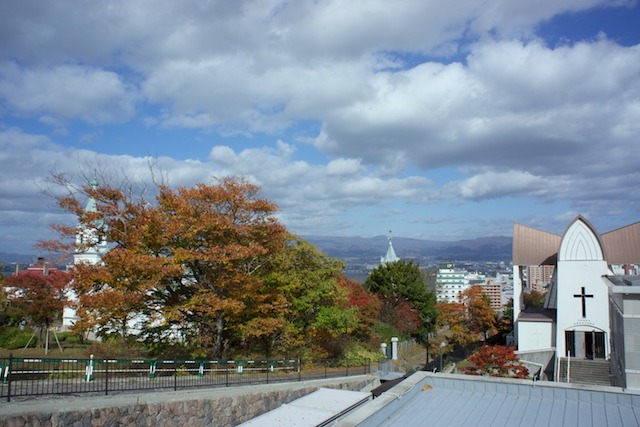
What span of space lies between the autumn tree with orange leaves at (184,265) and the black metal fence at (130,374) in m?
1.51

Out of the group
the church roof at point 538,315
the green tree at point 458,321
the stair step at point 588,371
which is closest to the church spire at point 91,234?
the stair step at point 588,371

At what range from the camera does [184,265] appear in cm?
1647

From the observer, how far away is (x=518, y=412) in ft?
26.5

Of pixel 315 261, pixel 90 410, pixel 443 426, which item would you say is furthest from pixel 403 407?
pixel 315 261

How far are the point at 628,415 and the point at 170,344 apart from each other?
573 inches

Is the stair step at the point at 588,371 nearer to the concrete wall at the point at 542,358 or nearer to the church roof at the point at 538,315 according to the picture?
the concrete wall at the point at 542,358

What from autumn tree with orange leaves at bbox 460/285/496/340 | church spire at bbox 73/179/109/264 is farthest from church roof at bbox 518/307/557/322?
church spire at bbox 73/179/109/264

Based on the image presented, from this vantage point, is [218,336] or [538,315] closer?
[218,336]

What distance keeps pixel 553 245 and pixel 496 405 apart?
2531cm

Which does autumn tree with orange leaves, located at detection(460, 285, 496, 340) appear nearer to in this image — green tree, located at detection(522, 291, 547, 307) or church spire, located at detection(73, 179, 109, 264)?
green tree, located at detection(522, 291, 547, 307)

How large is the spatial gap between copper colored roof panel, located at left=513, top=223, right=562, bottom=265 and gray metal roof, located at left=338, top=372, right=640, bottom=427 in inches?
933

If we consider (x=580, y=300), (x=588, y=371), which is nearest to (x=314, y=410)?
(x=588, y=371)

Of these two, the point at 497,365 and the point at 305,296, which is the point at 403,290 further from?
the point at 305,296

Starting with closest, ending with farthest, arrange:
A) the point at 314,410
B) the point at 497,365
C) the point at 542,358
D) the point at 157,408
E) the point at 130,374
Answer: the point at 314,410
the point at 157,408
the point at 130,374
the point at 497,365
the point at 542,358
